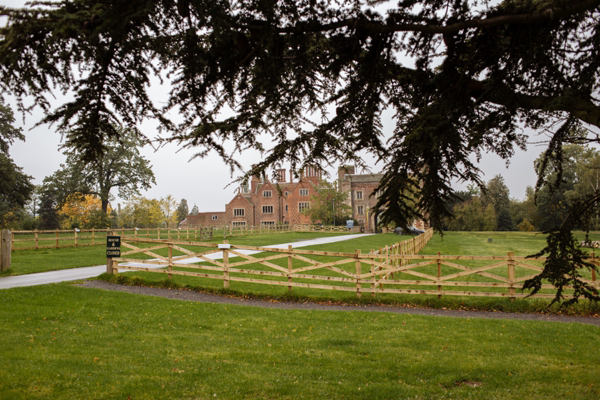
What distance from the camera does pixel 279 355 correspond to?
7363mm

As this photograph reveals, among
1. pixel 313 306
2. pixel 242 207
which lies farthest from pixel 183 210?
pixel 313 306

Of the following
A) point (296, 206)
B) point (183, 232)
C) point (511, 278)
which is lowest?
point (511, 278)

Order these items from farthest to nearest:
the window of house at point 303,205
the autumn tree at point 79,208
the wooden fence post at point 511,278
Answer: the window of house at point 303,205
the autumn tree at point 79,208
the wooden fence post at point 511,278

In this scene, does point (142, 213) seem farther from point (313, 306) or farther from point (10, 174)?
point (313, 306)

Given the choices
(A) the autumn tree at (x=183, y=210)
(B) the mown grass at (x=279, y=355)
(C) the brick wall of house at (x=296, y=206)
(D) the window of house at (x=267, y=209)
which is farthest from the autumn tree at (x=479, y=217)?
(A) the autumn tree at (x=183, y=210)

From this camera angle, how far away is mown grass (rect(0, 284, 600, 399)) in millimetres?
5810

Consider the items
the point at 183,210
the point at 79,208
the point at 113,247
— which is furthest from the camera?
the point at 183,210

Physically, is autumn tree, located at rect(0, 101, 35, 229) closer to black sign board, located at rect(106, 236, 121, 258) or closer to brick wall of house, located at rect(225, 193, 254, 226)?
black sign board, located at rect(106, 236, 121, 258)

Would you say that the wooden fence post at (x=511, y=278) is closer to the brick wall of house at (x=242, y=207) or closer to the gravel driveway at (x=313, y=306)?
the gravel driveway at (x=313, y=306)

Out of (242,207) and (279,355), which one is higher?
(242,207)

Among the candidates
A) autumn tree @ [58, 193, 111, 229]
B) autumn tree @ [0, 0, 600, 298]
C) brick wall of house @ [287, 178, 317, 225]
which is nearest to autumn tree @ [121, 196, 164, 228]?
autumn tree @ [58, 193, 111, 229]

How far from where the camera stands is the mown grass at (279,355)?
5.81 m

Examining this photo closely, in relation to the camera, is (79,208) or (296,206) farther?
(296,206)

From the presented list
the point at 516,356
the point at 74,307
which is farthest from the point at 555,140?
the point at 74,307
